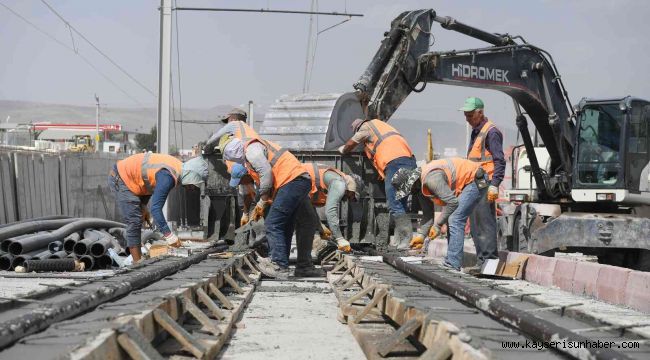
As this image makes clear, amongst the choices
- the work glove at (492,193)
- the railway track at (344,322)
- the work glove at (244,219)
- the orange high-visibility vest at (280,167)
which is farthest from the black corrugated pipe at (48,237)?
the work glove at (492,193)

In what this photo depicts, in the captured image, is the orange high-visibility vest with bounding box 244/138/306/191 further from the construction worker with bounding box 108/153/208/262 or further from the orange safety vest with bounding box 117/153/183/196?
the orange safety vest with bounding box 117/153/183/196

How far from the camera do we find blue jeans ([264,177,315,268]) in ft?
34.4

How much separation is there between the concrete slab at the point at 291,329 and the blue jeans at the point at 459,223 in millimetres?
1870

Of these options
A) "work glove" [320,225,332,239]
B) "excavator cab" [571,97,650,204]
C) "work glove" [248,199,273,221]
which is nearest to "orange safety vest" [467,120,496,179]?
"work glove" [320,225,332,239]

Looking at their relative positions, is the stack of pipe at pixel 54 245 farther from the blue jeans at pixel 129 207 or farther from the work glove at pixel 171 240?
the work glove at pixel 171 240

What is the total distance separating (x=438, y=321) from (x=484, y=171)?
6.01 metres

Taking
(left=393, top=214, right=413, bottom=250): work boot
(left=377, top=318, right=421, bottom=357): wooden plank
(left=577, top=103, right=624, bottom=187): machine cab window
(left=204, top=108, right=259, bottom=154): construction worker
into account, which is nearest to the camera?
(left=377, top=318, right=421, bottom=357): wooden plank

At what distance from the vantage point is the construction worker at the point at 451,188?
1079 centimetres

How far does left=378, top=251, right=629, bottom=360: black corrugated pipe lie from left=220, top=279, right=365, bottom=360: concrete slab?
860 millimetres

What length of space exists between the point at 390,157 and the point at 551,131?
4.12m

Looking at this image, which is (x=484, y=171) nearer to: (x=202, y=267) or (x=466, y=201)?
(x=466, y=201)

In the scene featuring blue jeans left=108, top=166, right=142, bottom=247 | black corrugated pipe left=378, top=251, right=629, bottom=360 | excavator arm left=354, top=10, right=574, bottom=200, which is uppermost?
excavator arm left=354, top=10, right=574, bottom=200

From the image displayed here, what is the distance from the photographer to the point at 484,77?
50.7 feet

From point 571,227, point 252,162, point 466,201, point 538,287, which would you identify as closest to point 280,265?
point 252,162
